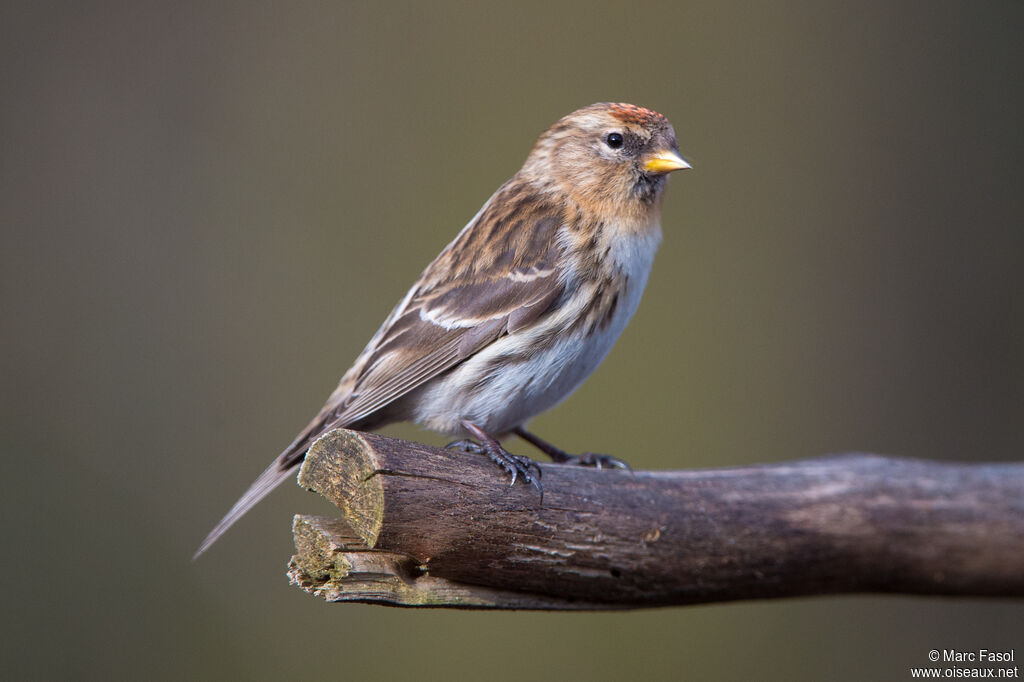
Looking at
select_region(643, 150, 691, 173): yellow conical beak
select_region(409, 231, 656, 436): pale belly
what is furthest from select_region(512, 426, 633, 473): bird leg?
select_region(643, 150, 691, 173): yellow conical beak

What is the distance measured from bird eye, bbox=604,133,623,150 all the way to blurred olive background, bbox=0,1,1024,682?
77.7 inches

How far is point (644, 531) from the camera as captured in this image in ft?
9.09

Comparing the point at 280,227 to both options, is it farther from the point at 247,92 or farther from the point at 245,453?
the point at 245,453

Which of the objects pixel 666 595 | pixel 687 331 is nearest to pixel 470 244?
pixel 666 595

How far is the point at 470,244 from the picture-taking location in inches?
136

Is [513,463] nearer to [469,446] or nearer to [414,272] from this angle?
[469,446]

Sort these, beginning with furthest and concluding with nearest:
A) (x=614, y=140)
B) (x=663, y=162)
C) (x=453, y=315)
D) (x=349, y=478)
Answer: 1. (x=614, y=140)
2. (x=663, y=162)
3. (x=453, y=315)
4. (x=349, y=478)

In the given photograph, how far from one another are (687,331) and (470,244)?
239 cm

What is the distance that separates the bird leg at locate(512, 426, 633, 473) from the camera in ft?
11.3

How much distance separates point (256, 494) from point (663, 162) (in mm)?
1684

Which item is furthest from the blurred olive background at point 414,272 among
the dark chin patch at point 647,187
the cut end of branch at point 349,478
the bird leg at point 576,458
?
the cut end of branch at point 349,478

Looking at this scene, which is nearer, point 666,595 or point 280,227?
point 666,595

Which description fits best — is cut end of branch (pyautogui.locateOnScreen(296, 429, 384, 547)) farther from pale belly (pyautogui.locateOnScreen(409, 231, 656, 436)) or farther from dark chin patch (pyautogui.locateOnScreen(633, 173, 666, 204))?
dark chin patch (pyautogui.locateOnScreen(633, 173, 666, 204))

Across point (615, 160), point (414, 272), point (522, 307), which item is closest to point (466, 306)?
point (522, 307)
